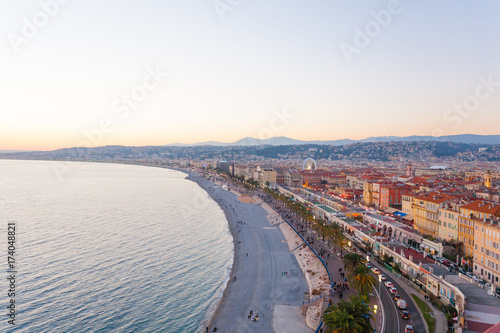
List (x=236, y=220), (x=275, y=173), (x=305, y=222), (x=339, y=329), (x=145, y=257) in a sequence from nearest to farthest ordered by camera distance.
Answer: (x=339, y=329), (x=145, y=257), (x=305, y=222), (x=236, y=220), (x=275, y=173)

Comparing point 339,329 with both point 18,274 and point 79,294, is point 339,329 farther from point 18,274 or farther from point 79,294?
point 18,274

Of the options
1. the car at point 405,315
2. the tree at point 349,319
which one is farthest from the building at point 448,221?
the tree at point 349,319

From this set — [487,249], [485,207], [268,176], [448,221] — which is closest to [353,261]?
[487,249]

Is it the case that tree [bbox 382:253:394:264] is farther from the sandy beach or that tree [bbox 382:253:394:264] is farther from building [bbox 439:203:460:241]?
building [bbox 439:203:460:241]

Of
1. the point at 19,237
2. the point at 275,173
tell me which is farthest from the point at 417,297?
the point at 275,173

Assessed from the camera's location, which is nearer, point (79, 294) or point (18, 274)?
point (79, 294)

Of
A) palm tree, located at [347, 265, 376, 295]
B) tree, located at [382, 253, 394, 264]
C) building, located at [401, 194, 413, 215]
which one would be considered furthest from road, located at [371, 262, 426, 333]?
building, located at [401, 194, 413, 215]

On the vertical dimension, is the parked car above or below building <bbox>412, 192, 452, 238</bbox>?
below
